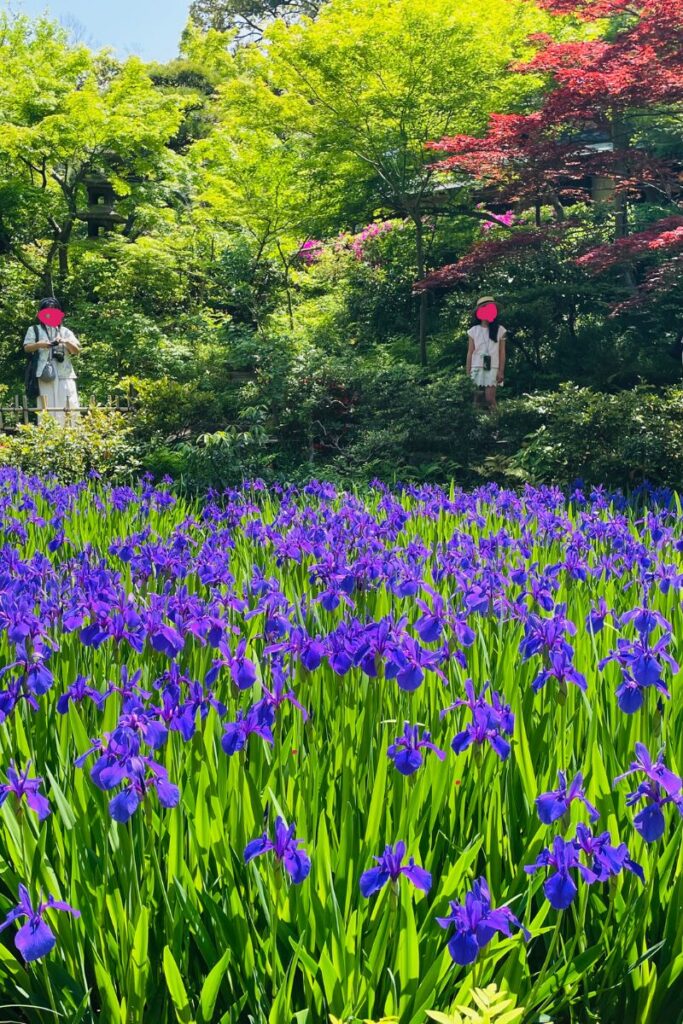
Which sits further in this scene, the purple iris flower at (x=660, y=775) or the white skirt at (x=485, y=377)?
the white skirt at (x=485, y=377)

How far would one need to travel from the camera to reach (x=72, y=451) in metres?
9.13

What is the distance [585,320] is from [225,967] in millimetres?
12264

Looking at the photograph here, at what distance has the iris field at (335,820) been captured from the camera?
1.38m

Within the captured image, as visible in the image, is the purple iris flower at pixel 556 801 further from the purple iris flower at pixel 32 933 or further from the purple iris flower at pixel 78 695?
the purple iris flower at pixel 78 695

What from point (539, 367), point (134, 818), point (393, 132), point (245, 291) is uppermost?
point (393, 132)

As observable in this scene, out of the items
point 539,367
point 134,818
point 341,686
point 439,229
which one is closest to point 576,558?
point 341,686

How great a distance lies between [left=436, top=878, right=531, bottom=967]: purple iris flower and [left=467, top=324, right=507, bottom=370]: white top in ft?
33.0

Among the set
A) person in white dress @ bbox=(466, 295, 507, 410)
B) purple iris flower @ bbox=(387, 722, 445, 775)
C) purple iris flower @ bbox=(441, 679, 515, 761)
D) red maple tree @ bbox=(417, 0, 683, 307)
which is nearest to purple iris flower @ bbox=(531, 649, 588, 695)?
purple iris flower @ bbox=(441, 679, 515, 761)

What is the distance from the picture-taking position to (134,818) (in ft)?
5.26

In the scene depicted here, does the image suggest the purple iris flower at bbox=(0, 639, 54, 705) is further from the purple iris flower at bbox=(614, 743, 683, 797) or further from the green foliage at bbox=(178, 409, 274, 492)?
the green foliage at bbox=(178, 409, 274, 492)

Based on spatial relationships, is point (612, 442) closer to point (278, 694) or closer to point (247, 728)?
point (278, 694)

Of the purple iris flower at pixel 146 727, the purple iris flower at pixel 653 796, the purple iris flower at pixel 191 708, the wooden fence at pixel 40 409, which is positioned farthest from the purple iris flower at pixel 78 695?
the wooden fence at pixel 40 409

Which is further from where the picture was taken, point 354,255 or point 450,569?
point 354,255

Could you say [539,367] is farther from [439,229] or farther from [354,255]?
[354,255]
